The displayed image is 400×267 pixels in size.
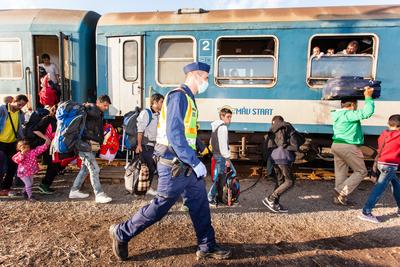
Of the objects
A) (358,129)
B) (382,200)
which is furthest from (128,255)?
(382,200)

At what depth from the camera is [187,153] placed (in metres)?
3.13

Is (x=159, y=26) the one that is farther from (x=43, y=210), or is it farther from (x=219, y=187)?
(x=43, y=210)

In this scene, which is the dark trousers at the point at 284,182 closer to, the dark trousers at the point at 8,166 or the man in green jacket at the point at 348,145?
the man in green jacket at the point at 348,145

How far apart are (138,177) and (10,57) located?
486cm

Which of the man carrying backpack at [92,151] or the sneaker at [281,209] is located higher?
the man carrying backpack at [92,151]

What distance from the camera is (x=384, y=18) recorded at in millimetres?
6082

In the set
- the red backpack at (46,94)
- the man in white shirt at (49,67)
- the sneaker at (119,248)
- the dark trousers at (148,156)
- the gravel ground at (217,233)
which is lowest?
the gravel ground at (217,233)

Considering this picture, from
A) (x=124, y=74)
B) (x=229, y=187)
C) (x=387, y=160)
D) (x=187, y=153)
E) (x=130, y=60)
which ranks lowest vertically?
(x=229, y=187)

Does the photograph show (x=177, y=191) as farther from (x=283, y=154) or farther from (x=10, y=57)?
(x=10, y=57)

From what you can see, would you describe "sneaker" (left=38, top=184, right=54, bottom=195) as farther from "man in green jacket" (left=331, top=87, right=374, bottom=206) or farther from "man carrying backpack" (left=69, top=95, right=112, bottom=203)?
"man in green jacket" (left=331, top=87, right=374, bottom=206)

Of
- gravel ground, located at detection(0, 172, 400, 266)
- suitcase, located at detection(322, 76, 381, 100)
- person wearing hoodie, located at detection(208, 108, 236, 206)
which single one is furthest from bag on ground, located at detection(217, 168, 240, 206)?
suitcase, located at detection(322, 76, 381, 100)

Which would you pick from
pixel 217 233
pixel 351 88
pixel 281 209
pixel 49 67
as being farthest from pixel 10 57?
pixel 351 88

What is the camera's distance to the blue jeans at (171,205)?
3.27 m

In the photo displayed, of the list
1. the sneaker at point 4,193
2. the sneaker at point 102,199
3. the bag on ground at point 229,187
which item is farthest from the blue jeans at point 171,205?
the sneaker at point 4,193
